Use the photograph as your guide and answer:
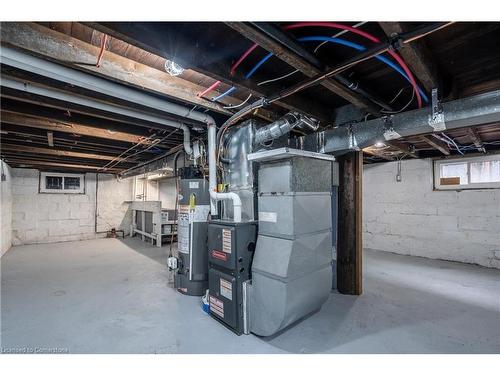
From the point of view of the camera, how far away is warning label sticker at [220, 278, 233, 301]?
2.05 m

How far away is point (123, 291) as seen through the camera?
2.99 m

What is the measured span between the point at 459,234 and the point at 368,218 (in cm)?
161

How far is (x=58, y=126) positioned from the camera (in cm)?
278

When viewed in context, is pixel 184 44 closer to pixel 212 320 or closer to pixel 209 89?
pixel 209 89

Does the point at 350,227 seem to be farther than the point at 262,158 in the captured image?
Yes

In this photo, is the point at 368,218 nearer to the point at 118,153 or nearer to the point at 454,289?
the point at 454,289

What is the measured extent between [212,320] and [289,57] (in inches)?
89.6

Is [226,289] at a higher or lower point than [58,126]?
lower

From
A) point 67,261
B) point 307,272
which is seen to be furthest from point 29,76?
point 67,261

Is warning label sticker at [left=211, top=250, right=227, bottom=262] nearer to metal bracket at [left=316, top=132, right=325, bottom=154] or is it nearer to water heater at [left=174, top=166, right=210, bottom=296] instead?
water heater at [left=174, top=166, right=210, bottom=296]

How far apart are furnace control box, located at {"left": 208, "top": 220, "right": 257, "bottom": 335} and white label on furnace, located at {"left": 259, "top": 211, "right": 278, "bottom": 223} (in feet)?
0.44

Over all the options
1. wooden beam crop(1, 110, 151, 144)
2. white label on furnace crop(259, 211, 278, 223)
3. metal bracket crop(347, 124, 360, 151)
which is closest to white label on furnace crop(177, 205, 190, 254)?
white label on furnace crop(259, 211, 278, 223)

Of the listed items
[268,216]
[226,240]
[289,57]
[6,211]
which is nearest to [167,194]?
[6,211]

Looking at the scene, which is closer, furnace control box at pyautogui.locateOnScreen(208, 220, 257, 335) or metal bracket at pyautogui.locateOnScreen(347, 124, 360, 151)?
furnace control box at pyautogui.locateOnScreen(208, 220, 257, 335)
